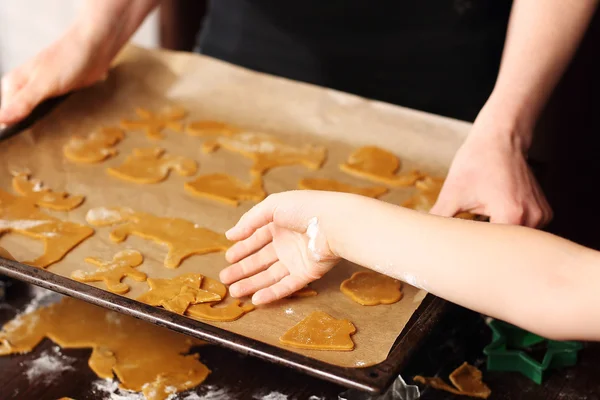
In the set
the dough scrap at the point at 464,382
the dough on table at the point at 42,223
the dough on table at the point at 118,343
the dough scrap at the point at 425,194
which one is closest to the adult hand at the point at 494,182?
the dough scrap at the point at 425,194

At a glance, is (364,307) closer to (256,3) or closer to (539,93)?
(539,93)

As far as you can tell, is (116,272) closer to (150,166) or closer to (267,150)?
(150,166)

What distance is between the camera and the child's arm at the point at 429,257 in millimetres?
749

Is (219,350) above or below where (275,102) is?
below

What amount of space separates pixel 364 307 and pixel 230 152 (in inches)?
19.3

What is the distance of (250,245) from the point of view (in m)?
0.97

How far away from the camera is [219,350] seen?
101 cm

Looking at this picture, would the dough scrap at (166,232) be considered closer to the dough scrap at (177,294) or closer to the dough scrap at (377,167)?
the dough scrap at (177,294)

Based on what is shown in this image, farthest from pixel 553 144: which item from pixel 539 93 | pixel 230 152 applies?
pixel 230 152

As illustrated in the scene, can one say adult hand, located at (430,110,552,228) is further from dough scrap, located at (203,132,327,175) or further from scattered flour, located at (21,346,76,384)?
scattered flour, located at (21,346,76,384)

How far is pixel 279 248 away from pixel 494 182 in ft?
1.08

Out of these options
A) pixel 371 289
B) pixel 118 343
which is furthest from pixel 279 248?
pixel 118 343

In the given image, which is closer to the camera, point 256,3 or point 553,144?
point 256,3

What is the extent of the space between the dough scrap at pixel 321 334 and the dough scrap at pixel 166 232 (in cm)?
22
